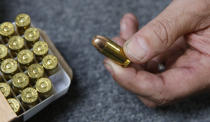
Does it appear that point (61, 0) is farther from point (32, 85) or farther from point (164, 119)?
point (164, 119)

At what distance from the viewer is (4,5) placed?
87cm

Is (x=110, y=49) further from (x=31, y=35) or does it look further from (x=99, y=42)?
(x=31, y=35)

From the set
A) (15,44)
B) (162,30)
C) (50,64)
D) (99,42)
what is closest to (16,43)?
(15,44)

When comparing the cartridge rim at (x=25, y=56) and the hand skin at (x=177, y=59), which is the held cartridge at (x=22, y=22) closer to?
the cartridge rim at (x=25, y=56)

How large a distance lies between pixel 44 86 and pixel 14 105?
78 mm

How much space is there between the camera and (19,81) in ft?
2.02

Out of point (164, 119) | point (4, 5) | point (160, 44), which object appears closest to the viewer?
point (160, 44)

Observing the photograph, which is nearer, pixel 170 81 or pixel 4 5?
pixel 170 81

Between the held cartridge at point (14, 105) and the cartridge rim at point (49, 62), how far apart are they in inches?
4.2

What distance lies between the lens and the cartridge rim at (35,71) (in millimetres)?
630

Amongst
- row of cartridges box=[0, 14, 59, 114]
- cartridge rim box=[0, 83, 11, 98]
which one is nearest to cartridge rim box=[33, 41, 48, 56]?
row of cartridges box=[0, 14, 59, 114]

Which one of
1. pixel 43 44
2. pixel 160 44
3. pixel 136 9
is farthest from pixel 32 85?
pixel 136 9

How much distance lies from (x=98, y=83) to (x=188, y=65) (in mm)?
271

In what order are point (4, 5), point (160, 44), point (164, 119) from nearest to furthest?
point (160, 44) → point (164, 119) → point (4, 5)
